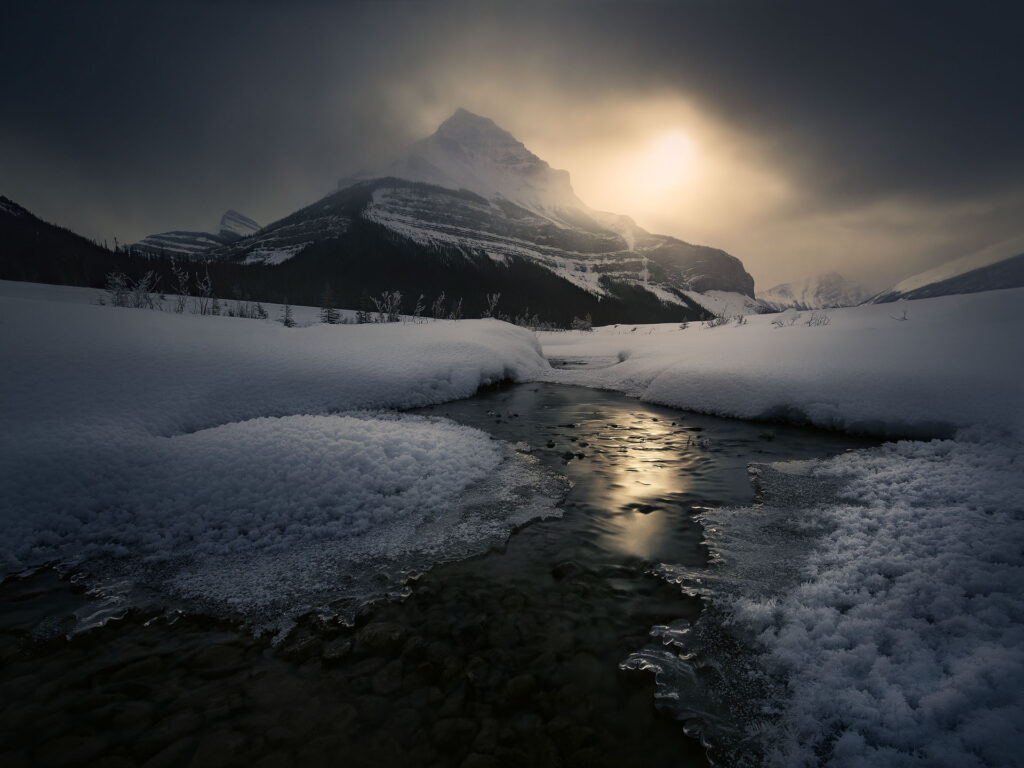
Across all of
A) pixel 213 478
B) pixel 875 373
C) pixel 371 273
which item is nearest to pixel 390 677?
pixel 213 478

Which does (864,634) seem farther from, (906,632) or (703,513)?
(703,513)

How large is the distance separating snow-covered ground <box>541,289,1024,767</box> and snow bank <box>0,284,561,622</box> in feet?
9.02

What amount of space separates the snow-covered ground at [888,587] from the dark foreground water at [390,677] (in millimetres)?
390

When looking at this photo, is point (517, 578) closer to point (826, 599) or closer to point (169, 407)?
point (826, 599)

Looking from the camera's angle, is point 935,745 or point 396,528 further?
point 396,528

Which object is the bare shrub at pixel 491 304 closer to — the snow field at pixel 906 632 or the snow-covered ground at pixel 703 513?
the snow-covered ground at pixel 703 513

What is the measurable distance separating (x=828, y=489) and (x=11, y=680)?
8.90 metres

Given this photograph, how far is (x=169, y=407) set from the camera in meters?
7.46

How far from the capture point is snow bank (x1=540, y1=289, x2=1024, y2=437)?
799 cm

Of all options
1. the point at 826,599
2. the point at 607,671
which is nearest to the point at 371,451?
the point at 607,671

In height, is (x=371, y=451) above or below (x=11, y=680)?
above

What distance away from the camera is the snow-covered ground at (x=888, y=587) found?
7.75 ft

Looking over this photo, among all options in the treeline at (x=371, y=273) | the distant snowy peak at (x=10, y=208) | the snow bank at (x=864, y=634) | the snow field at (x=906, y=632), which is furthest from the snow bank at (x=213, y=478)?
the distant snowy peak at (x=10, y=208)

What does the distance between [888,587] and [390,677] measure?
430 cm
